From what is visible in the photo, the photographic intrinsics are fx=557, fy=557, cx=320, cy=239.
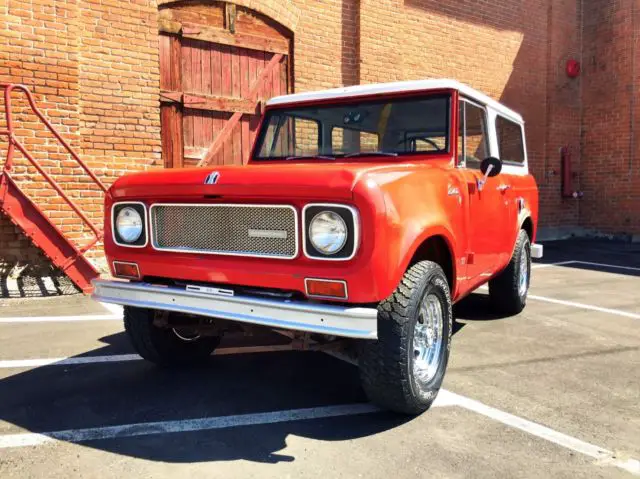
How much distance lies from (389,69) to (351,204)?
8446 mm

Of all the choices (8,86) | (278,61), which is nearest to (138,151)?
(8,86)

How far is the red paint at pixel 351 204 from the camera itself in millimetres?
2568

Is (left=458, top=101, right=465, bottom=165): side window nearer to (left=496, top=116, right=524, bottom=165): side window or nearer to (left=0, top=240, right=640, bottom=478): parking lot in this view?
(left=496, top=116, right=524, bottom=165): side window

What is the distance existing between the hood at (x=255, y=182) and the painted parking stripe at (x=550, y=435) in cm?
143

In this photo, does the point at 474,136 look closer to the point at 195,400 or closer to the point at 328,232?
the point at 328,232

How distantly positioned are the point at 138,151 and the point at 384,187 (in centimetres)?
609

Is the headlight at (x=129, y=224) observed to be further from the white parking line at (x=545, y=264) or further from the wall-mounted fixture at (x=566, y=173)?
the wall-mounted fixture at (x=566, y=173)

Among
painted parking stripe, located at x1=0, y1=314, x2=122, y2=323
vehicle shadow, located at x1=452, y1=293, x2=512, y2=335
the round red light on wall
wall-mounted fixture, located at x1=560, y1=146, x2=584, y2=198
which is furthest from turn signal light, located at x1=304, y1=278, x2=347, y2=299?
the round red light on wall

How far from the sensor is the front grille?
2.77 meters

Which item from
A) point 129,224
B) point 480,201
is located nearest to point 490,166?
point 480,201

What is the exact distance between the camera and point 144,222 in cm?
322

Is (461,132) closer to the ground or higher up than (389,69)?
closer to the ground

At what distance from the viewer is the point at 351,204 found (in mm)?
2557

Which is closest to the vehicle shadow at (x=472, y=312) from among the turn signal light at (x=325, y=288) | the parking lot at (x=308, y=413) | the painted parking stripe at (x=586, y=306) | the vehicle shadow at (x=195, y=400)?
the parking lot at (x=308, y=413)
